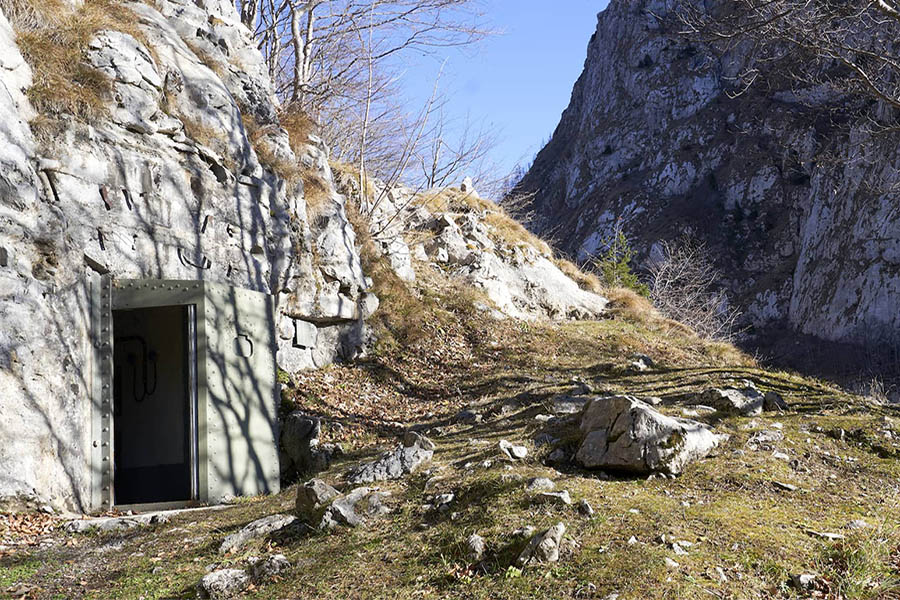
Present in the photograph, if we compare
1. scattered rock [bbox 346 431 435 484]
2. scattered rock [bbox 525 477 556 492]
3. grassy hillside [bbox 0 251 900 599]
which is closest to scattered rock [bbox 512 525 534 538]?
grassy hillside [bbox 0 251 900 599]

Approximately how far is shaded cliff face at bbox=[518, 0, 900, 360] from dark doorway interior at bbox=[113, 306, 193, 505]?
20918mm

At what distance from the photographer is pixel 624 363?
1059 cm

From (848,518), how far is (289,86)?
43.4 feet

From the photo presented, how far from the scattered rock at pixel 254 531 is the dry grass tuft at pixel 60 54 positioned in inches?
178

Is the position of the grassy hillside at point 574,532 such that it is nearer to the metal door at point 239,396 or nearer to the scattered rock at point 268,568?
the scattered rock at point 268,568

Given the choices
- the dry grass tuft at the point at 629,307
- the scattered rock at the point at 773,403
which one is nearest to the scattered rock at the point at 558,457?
the scattered rock at the point at 773,403

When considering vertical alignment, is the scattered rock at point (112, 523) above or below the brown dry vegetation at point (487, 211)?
below

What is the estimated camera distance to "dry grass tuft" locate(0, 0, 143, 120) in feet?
21.5

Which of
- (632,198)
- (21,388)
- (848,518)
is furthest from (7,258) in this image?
(632,198)

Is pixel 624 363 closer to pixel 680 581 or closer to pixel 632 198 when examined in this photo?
pixel 680 581

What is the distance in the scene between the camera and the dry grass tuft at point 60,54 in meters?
6.54

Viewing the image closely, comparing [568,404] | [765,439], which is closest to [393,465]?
[568,404]

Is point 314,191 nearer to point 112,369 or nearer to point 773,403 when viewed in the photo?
point 112,369

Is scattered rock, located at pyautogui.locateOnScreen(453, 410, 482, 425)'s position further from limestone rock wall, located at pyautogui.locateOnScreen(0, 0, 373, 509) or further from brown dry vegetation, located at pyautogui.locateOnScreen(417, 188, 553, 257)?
brown dry vegetation, located at pyautogui.locateOnScreen(417, 188, 553, 257)
